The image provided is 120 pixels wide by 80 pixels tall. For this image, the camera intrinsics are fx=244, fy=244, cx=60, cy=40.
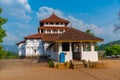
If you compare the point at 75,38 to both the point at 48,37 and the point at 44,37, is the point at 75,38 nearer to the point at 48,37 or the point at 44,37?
the point at 48,37

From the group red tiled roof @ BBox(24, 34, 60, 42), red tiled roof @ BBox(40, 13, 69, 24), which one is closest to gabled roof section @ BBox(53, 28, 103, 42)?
red tiled roof @ BBox(24, 34, 60, 42)

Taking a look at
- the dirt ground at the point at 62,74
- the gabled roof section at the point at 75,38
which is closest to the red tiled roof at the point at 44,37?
the gabled roof section at the point at 75,38

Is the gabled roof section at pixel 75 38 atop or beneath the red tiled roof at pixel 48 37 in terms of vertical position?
beneath

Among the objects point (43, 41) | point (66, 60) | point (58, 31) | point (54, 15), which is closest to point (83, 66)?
point (66, 60)

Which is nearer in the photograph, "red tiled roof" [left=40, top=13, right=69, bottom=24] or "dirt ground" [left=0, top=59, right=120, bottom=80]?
"dirt ground" [left=0, top=59, right=120, bottom=80]

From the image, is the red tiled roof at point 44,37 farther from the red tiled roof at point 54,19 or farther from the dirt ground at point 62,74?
the dirt ground at point 62,74

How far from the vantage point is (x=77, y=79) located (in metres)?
15.6

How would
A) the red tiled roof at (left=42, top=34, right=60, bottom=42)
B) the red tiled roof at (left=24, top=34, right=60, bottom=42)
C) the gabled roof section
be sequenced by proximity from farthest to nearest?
A: 1. the red tiled roof at (left=24, top=34, right=60, bottom=42)
2. the red tiled roof at (left=42, top=34, right=60, bottom=42)
3. the gabled roof section

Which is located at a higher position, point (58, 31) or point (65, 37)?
point (58, 31)

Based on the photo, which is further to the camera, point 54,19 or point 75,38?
point 54,19

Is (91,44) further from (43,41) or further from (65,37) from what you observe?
(43,41)

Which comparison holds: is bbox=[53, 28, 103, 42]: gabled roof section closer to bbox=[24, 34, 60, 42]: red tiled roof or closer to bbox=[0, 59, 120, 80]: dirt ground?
bbox=[0, 59, 120, 80]: dirt ground

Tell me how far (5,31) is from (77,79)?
35.6 feet

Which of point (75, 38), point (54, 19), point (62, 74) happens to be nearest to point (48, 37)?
point (54, 19)
